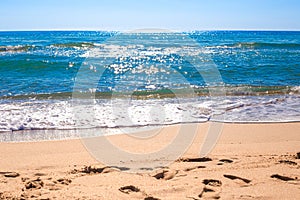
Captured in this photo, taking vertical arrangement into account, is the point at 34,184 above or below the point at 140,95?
below

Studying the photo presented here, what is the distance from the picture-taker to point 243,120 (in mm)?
7762

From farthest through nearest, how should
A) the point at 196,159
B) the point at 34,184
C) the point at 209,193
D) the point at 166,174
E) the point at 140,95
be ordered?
the point at 140,95, the point at 196,159, the point at 166,174, the point at 34,184, the point at 209,193

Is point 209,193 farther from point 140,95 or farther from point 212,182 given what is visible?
point 140,95

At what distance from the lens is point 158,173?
4.41 meters

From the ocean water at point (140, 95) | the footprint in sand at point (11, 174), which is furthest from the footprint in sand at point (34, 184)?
the ocean water at point (140, 95)

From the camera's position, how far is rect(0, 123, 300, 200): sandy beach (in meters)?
3.79

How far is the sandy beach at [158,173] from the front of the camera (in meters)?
3.79

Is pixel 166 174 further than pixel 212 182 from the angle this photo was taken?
Yes

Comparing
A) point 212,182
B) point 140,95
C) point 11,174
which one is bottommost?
point 11,174

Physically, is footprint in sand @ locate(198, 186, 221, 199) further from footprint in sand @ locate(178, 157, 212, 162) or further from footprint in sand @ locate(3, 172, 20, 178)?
footprint in sand @ locate(3, 172, 20, 178)

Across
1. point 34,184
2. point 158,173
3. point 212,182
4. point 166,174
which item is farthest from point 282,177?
point 34,184

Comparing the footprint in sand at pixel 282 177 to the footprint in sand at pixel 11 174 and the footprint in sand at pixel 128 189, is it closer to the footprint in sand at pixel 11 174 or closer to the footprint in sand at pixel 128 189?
the footprint in sand at pixel 128 189

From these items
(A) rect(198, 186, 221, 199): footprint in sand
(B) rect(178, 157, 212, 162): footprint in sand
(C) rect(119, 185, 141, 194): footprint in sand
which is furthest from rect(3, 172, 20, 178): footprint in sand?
(A) rect(198, 186, 221, 199): footprint in sand

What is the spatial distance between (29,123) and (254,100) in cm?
688
